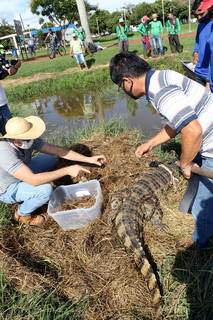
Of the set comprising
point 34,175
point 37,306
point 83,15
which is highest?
point 83,15

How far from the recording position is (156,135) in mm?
3146

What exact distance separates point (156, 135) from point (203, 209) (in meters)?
0.77

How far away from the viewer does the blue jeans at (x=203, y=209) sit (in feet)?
9.26

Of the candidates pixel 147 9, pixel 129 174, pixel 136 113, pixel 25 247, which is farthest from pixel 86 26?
pixel 147 9

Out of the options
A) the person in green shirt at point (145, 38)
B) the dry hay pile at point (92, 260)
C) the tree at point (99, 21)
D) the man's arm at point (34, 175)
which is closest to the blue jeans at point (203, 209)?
the dry hay pile at point (92, 260)

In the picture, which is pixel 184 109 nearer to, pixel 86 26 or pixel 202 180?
pixel 202 180

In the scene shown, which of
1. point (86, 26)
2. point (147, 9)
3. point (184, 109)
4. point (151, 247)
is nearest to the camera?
point (184, 109)

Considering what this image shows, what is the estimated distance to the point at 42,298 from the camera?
256 cm

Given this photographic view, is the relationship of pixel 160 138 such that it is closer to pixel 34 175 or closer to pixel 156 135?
pixel 156 135

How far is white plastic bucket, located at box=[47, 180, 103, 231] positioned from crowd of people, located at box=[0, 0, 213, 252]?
153 mm

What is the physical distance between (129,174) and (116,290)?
176 centimetres

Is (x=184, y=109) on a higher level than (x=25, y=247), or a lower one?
higher

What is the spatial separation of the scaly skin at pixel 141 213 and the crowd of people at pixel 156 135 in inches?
20.4

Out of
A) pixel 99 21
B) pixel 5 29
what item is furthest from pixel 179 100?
pixel 99 21
